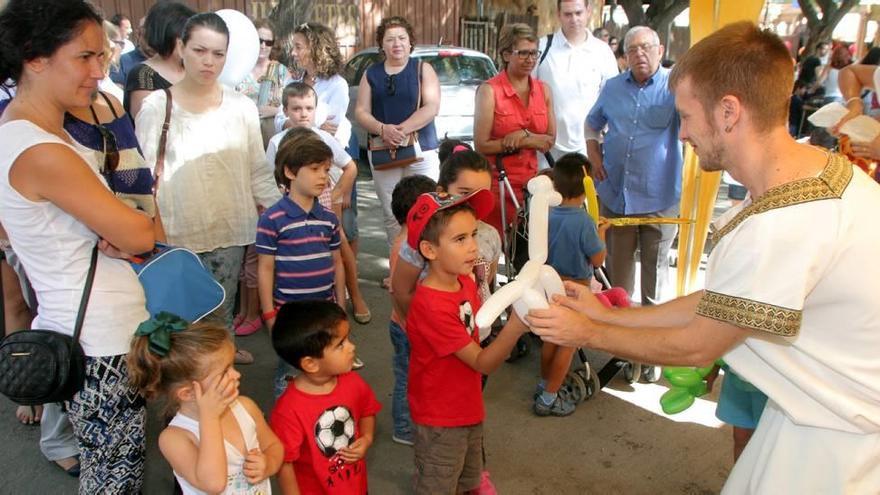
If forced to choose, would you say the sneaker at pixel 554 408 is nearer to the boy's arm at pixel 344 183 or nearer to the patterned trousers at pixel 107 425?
the boy's arm at pixel 344 183

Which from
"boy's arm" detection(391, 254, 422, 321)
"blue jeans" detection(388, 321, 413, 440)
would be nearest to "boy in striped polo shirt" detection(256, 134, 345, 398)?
"blue jeans" detection(388, 321, 413, 440)

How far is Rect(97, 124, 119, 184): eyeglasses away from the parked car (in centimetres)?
685

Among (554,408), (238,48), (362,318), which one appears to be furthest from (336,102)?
(554,408)

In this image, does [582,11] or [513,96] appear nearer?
[513,96]

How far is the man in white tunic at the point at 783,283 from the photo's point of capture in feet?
4.88

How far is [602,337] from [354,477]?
44.5 inches

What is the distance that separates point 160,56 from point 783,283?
335 cm

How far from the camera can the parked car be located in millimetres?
9305

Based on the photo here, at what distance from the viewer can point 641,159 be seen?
14.2ft

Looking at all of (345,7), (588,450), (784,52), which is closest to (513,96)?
(588,450)

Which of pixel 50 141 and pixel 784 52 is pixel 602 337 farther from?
pixel 50 141

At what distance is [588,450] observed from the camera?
334 centimetres

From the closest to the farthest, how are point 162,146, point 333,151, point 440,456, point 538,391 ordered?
point 440,456
point 162,146
point 538,391
point 333,151

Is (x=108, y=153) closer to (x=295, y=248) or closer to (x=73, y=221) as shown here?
(x=73, y=221)
